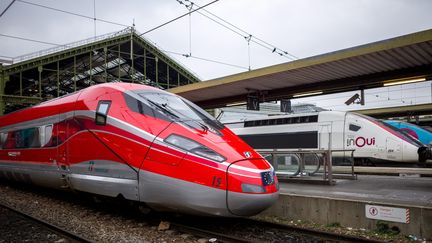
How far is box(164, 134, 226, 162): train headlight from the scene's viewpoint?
18.3ft

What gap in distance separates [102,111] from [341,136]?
39.1 ft


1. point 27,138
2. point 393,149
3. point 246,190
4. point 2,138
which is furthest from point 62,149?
A: point 393,149

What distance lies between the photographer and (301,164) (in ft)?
33.5

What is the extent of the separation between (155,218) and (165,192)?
1.50 metres

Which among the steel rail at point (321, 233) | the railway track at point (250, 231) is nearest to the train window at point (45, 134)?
the railway track at point (250, 231)

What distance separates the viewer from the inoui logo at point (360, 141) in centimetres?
1539

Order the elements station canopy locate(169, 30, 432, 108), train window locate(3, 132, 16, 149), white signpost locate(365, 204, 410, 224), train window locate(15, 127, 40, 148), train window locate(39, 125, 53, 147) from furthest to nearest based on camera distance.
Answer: train window locate(3, 132, 16, 149), train window locate(15, 127, 40, 148), station canopy locate(169, 30, 432, 108), train window locate(39, 125, 53, 147), white signpost locate(365, 204, 410, 224)

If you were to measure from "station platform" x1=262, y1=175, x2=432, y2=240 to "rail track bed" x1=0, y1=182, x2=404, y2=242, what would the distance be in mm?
818

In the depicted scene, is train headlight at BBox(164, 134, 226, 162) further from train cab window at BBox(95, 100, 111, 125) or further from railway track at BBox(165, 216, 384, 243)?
train cab window at BBox(95, 100, 111, 125)

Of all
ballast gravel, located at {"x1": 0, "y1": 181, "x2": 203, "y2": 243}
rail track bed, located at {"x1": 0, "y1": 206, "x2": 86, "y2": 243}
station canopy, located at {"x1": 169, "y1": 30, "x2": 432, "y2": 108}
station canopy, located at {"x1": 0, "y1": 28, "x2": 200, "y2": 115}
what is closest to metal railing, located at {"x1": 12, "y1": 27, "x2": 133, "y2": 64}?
station canopy, located at {"x1": 0, "y1": 28, "x2": 200, "y2": 115}

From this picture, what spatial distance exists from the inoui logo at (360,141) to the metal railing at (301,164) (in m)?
5.29

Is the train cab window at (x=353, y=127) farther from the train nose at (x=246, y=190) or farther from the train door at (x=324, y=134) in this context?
the train nose at (x=246, y=190)

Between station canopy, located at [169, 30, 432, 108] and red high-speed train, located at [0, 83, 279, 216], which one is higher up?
station canopy, located at [169, 30, 432, 108]

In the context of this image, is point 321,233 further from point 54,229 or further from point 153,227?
point 54,229
